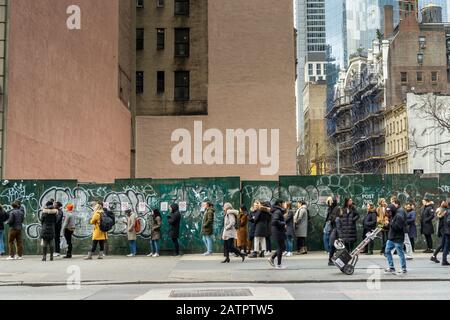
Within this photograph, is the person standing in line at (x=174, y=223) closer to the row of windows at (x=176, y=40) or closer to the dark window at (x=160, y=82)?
the dark window at (x=160, y=82)

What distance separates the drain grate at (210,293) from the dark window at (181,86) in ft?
105

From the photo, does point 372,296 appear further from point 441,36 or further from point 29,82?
point 441,36

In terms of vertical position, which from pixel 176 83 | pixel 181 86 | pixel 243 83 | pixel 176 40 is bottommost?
pixel 243 83

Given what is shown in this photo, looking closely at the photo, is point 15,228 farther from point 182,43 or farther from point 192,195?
point 182,43

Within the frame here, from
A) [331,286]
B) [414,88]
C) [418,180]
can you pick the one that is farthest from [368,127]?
[331,286]

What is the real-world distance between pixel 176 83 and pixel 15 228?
2606 centimetres

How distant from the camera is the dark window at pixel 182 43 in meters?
44.0

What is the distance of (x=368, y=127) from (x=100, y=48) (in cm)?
5891

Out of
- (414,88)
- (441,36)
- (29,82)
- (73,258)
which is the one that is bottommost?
(73,258)

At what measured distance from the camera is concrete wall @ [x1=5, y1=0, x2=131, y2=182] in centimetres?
2259

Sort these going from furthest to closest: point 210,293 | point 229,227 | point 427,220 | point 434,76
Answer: point 434,76, point 427,220, point 229,227, point 210,293

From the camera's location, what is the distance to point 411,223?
1980 cm

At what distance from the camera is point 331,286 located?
507 inches

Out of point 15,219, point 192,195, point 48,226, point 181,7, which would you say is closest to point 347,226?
point 192,195
